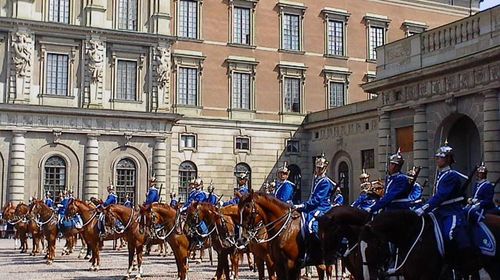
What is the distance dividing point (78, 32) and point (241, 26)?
10831mm

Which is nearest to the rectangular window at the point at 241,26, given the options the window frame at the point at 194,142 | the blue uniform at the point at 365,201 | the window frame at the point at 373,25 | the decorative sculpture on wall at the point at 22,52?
the window frame at the point at 194,142

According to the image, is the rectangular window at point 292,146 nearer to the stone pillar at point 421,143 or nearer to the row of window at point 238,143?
the row of window at point 238,143

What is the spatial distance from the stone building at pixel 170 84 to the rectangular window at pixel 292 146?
0.24 feet

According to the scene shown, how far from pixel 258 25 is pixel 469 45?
75.2 feet

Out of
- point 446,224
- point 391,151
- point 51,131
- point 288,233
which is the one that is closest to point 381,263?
point 446,224

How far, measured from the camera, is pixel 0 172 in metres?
37.4

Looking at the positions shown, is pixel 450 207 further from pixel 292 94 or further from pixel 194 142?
pixel 292 94

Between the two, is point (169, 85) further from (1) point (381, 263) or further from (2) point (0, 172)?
(1) point (381, 263)

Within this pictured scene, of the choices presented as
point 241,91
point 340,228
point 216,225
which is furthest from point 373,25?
point 340,228

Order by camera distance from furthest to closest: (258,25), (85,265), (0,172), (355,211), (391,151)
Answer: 1. (258,25)
2. (0,172)
3. (391,151)
4. (85,265)
5. (355,211)

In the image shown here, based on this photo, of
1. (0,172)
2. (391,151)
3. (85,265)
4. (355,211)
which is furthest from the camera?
(0,172)

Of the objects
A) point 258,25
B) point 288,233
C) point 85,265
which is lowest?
point 85,265

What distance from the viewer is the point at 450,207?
11.1m

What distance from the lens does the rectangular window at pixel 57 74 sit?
39.1 meters
